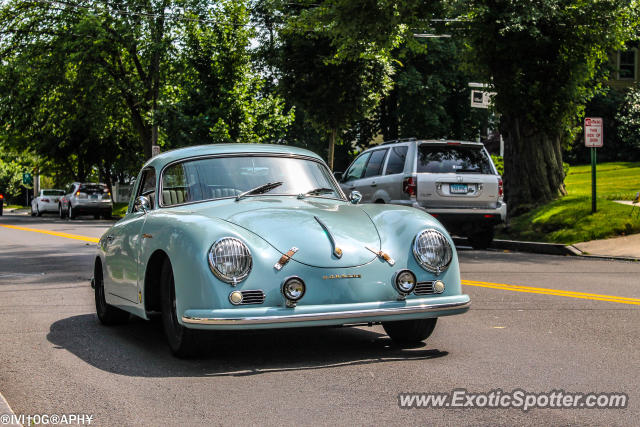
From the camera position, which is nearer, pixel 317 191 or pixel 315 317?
pixel 315 317

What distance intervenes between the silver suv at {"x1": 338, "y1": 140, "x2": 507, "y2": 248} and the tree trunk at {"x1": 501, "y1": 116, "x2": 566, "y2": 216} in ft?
15.0

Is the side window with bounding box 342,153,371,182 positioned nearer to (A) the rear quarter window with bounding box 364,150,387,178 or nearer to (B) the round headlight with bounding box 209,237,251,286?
(A) the rear quarter window with bounding box 364,150,387,178

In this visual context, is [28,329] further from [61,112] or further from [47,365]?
[61,112]

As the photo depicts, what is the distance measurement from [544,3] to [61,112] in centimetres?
2850

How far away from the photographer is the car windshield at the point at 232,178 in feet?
22.2

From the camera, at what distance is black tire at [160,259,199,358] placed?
5688 mm

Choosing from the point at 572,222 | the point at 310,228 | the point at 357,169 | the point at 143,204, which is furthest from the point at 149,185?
the point at 572,222

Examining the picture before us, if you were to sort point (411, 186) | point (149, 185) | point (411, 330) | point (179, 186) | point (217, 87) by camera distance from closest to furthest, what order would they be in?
point (411, 330)
point (179, 186)
point (149, 185)
point (411, 186)
point (217, 87)

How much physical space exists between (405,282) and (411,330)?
0.72 m

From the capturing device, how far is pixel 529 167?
20688 millimetres

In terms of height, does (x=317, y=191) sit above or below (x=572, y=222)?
above

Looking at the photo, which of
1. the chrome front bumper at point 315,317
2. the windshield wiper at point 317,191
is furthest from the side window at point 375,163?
the chrome front bumper at point 315,317

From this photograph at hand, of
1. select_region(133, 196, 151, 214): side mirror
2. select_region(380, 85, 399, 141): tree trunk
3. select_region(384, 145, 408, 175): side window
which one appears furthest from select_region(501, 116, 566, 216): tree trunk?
select_region(380, 85, 399, 141): tree trunk

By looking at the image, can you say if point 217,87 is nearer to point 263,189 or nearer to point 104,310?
point 104,310
